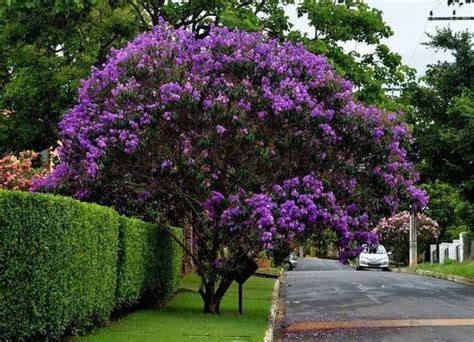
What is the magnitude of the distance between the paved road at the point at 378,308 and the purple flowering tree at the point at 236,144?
6.13 ft

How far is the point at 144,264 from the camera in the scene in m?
15.9

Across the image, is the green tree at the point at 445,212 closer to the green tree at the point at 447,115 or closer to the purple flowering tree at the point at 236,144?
the green tree at the point at 447,115

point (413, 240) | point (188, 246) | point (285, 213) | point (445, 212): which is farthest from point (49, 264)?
point (445, 212)

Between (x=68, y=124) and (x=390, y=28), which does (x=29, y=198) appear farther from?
(x=390, y=28)

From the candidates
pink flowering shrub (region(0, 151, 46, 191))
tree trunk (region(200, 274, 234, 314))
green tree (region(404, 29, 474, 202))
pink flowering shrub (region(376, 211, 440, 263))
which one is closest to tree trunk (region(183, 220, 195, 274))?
pink flowering shrub (region(0, 151, 46, 191))

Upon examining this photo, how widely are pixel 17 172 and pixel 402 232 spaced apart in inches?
1646

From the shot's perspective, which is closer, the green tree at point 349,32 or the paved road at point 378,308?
the paved road at point 378,308

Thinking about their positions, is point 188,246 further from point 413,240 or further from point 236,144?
point 413,240

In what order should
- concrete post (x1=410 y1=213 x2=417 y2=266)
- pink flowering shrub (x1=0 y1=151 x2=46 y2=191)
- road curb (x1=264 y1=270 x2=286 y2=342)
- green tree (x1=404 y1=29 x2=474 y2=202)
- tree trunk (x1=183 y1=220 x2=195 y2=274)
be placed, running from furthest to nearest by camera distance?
concrete post (x1=410 y1=213 x2=417 y2=266) → tree trunk (x1=183 y1=220 x2=195 y2=274) → green tree (x1=404 y1=29 x2=474 y2=202) → pink flowering shrub (x1=0 y1=151 x2=46 y2=191) → road curb (x1=264 y1=270 x2=286 y2=342)

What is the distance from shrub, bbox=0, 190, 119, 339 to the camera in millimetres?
8555

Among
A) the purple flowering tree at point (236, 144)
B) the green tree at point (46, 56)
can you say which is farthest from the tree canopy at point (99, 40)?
the purple flowering tree at point (236, 144)

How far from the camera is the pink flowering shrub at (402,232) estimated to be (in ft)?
196

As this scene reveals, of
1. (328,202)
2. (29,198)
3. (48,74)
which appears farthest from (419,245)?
(29,198)

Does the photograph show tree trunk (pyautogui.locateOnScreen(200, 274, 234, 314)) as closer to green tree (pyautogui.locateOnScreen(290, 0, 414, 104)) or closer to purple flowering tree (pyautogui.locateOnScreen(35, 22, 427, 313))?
purple flowering tree (pyautogui.locateOnScreen(35, 22, 427, 313))
